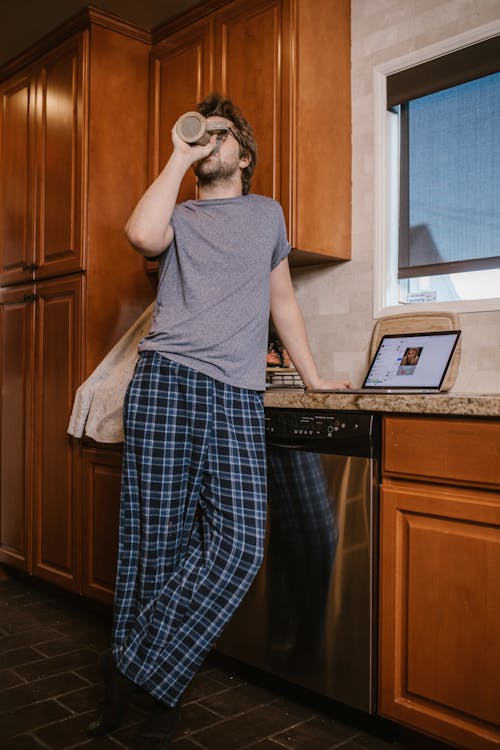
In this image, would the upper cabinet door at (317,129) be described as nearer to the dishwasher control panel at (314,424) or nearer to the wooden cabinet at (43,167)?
the dishwasher control panel at (314,424)

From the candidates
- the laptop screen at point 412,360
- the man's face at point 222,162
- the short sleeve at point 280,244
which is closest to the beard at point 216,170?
the man's face at point 222,162

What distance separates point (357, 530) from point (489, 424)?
17.7 inches

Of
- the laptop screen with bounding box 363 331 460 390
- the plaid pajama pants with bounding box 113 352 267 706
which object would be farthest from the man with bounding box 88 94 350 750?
the laptop screen with bounding box 363 331 460 390

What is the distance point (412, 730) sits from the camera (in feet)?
5.72

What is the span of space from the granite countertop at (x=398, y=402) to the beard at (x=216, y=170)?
0.60 metres

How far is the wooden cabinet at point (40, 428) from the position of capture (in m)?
2.83

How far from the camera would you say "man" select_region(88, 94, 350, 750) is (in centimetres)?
169

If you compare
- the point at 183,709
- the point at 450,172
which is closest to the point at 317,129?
the point at 450,172

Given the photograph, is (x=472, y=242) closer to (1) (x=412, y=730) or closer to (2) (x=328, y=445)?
(2) (x=328, y=445)

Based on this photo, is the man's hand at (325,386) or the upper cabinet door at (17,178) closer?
the man's hand at (325,386)

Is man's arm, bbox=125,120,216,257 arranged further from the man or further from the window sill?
the window sill

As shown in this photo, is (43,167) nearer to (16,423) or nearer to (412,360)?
(16,423)

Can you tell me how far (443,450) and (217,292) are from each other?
2.17ft

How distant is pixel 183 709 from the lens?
195cm
